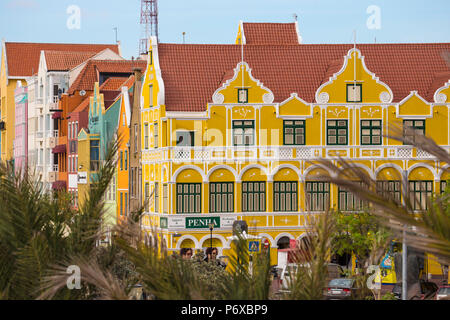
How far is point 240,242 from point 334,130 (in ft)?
170

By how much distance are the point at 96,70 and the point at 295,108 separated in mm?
34949

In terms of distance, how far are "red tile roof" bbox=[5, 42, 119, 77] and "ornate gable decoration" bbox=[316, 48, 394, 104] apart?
69.7m

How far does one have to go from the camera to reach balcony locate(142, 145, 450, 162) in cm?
6275

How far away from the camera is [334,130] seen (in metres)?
64.2

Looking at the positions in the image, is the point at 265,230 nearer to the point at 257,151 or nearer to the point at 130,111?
the point at 257,151

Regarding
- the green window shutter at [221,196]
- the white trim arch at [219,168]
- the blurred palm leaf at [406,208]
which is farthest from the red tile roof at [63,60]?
the blurred palm leaf at [406,208]

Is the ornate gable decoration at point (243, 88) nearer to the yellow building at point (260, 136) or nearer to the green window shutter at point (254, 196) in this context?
the yellow building at point (260, 136)

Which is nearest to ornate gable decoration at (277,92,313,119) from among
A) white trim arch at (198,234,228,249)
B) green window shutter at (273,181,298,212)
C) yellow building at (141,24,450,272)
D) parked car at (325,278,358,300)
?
yellow building at (141,24,450,272)

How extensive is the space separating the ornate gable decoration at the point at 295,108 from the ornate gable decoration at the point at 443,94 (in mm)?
7863

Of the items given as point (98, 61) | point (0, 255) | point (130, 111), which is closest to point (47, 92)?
point (98, 61)

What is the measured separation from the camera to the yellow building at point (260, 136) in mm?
62812

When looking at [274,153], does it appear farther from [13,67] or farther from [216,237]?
[13,67]

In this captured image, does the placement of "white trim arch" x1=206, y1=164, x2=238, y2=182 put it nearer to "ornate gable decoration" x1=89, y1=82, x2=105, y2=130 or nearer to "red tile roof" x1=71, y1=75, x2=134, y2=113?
"red tile roof" x1=71, y1=75, x2=134, y2=113
